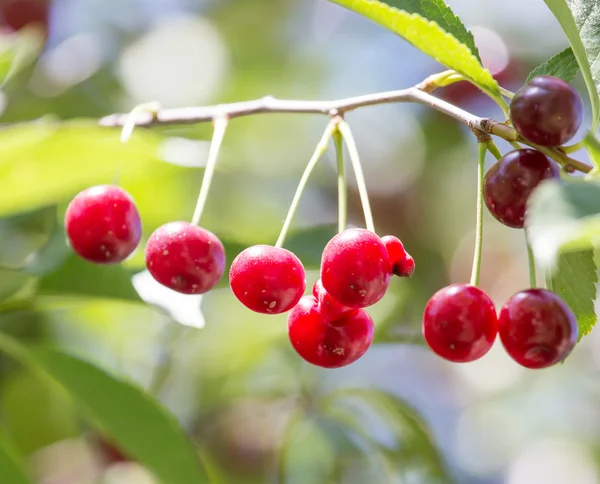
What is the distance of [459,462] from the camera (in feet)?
12.0

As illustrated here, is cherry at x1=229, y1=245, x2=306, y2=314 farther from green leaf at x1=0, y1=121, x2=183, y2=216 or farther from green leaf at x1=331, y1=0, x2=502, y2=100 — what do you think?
green leaf at x1=331, y1=0, x2=502, y2=100

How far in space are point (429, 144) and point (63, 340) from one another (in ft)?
5.30

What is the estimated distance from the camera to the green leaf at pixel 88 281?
1651mm

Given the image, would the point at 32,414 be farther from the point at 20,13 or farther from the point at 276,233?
the point at 20,13

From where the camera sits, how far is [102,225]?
1367 millimetres

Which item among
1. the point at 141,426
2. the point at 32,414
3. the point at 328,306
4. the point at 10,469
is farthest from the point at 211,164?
the point at 32,414

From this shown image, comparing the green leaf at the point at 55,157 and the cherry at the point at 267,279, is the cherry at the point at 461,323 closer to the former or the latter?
the cherry at the point at 267,279

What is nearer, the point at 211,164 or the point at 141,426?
the point at 211,164

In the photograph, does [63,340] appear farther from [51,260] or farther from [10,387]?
[51,260]

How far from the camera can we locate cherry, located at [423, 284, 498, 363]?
115cm

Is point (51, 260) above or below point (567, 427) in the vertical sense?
below

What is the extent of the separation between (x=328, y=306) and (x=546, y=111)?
450 millimetres

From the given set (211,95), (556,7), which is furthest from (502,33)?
(556,7)

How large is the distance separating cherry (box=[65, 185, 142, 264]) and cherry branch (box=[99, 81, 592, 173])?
0.22 m
